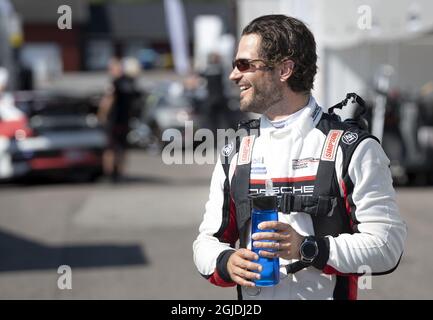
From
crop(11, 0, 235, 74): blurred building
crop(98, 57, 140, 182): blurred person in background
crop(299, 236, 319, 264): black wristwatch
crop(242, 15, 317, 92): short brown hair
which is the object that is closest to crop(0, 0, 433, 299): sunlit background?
crop(98, 57, 140, 182): blurred person in background

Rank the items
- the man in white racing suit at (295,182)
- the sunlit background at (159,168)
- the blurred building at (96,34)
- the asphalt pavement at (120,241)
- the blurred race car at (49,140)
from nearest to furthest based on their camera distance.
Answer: the man in white racing suit at (295,182) < the asphalt pavement at (120,241) < the sunlit background at (159,168) < the blurred race car at (49,140) < the blurred building at (96,34)

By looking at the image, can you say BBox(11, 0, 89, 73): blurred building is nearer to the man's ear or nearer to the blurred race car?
the blurred race car

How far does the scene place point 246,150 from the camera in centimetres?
298

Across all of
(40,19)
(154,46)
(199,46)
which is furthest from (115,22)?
(199,46)

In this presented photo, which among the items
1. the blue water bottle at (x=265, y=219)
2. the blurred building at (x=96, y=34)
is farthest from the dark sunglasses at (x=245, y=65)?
the blurred building at (x=96, y=34)

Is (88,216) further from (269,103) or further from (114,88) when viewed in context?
(269,103)

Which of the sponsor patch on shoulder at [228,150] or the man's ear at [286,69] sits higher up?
the man's ear at [286,69]

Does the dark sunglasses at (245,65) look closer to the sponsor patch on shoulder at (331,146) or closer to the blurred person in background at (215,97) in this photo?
the sponsor patch on shoulder at (331,146)

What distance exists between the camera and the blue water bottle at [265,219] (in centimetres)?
271

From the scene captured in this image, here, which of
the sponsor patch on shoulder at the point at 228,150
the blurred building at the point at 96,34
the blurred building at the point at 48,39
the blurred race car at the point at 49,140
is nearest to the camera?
the sponsor patch on shoulder at the point at 228,150

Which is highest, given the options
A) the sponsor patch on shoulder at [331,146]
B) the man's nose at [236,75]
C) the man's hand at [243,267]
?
the man's nose at [236,75]

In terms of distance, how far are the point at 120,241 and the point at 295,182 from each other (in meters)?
7.22

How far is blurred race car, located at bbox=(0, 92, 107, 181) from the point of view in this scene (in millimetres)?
14891

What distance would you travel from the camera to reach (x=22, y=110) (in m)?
15.8
